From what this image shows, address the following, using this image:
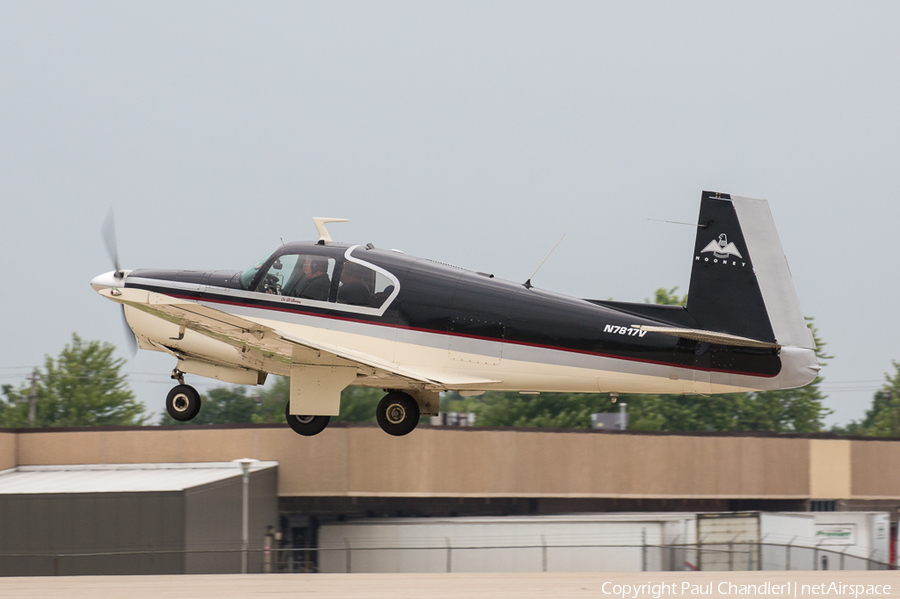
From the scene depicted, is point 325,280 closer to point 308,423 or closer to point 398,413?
point 398,413

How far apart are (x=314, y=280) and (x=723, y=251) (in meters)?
5.47

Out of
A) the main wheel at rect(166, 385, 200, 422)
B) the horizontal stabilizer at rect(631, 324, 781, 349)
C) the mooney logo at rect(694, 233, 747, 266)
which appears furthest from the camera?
the main wheel at rect(166, 385, 200, 422)

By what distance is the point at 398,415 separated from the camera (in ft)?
45.5

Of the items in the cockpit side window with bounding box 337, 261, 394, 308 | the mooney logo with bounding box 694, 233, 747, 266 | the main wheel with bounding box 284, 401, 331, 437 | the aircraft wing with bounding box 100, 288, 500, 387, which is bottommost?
the main wheel with bounding box 284, 401, 331, 437

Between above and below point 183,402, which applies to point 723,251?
above

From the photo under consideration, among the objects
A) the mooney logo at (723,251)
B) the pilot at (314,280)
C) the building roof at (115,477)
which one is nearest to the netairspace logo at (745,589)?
the mooney logo at (723,251)

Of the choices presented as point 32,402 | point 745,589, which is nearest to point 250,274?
point 745,589

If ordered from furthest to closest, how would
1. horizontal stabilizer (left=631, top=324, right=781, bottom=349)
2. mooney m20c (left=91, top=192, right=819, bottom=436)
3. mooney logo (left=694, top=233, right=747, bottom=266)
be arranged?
1. mooney logo (left=694, top=233, right=747, bottom=266)
2. mooney m20c (left=91, top=192, right=819, bottom=436)
3. horizontal stabilizer (left=631, top=324, right=781, bottom=349)

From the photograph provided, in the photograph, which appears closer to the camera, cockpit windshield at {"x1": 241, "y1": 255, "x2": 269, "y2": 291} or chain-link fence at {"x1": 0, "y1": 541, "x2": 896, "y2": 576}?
cockpit windshield at {"x1": 241, "y1": 255, "x2": 269, "y2": 291}

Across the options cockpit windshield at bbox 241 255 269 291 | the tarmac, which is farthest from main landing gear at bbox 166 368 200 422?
the tarmac

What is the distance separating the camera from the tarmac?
12.5 metres

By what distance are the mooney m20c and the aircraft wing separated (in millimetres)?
27

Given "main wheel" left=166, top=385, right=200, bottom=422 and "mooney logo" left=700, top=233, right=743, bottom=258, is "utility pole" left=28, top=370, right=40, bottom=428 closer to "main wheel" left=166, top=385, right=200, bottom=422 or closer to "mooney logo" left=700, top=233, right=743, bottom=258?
"main wheel" left=166, top=385, right=200, bottom=422

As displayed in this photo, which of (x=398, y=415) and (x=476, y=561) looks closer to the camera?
(x=398, y=415)
